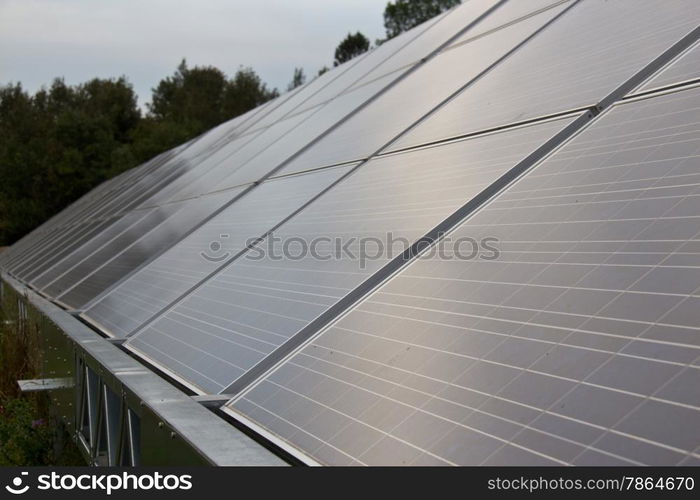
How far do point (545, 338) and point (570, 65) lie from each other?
3067 millimetres

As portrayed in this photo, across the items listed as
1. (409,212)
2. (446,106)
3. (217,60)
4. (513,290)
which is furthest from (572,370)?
(217,60)

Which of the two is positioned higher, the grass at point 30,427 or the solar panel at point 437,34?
the solar panel at point 437,34

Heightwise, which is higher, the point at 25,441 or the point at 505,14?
the point at 505,14

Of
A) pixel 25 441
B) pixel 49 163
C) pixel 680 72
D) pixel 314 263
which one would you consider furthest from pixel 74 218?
pixel 49 163

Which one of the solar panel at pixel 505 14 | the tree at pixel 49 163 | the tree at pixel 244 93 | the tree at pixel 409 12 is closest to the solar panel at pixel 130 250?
the solar panel at pixel 505 14

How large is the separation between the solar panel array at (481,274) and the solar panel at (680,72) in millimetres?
30

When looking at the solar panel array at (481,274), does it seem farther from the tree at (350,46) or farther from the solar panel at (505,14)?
the tree at (350,46)

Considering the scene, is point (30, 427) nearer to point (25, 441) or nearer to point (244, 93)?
point (25, 441)

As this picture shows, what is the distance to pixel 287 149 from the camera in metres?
9.24

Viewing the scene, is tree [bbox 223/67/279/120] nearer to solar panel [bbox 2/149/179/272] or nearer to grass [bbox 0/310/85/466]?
solar panel [bbox 2/149/179/272]

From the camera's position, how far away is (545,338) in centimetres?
248

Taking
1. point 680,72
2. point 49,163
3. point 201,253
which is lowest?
point 201,253

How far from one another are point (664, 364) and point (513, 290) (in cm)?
88

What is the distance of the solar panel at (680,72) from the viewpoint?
3.73 meters
